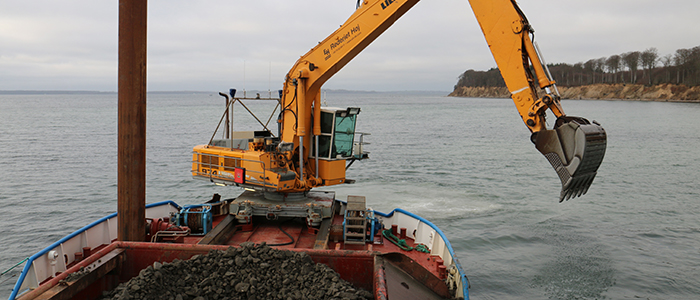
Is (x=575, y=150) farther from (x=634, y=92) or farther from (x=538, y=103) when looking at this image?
(x=634, y=92)

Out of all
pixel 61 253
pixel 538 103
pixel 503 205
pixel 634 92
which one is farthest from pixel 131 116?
pixel 634 92

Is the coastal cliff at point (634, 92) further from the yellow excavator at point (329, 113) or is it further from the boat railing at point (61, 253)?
the boat railing at point (61, 253)

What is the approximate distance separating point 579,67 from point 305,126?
18883 centimetres

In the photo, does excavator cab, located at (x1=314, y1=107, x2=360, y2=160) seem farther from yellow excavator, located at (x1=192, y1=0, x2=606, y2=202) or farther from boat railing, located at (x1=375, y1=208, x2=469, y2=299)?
boat railing, located at (x1=375, y1=208, x2=469, y2=299)

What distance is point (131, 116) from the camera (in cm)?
671

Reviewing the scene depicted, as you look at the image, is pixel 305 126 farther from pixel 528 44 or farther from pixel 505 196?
pixel 505 196

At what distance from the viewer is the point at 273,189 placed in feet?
32.9

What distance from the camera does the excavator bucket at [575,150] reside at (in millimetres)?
6551

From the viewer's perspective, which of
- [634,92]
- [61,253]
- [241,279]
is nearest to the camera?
[241,279]

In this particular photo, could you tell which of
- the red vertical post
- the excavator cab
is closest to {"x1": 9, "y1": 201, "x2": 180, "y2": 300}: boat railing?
the red vertical post

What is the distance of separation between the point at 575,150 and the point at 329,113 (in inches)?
222

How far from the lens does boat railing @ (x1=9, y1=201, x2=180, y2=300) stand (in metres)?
7.33

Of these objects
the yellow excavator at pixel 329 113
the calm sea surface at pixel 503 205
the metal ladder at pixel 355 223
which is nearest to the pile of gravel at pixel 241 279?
the metal ladder at pixel 355 223

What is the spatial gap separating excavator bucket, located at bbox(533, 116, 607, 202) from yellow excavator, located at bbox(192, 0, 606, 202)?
0.12ft
